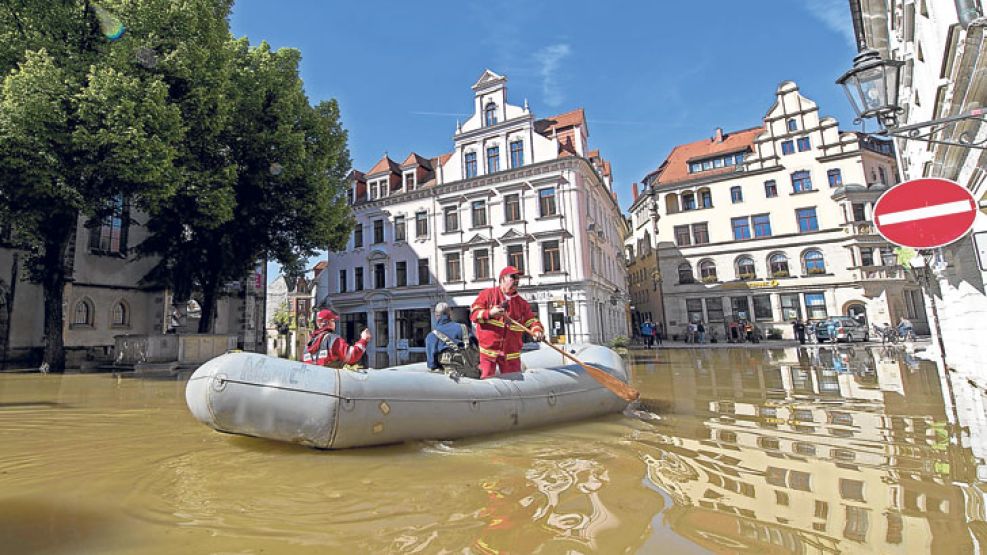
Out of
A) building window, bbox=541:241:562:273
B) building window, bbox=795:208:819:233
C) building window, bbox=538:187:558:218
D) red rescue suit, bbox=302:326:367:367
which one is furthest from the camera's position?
building window, bbox=795:208:819:233

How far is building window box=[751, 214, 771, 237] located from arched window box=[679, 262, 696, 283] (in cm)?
500

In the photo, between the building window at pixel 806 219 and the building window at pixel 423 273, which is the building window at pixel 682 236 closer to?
the building window at pixel 806 219

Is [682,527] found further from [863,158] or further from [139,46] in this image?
[863,158]

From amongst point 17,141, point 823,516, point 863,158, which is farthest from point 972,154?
point 863,158

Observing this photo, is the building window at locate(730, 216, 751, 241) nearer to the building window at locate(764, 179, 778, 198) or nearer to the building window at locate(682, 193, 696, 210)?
the building window at locate(764, 179, 778, 198)

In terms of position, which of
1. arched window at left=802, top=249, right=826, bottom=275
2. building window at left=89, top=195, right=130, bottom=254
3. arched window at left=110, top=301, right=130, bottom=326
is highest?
building window at left=89, top=195, right=130, bottom=254

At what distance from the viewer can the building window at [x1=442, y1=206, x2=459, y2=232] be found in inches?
1085

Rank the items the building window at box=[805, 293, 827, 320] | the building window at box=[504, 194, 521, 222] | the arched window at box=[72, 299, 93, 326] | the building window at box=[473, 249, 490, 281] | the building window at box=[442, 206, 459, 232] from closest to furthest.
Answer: the arched window at box=[72, 299, 93, 326], the building window at box=[504, 194, 521, 222], the building window at box=[473, 249, 490, 281], the building window at box=[442, 206, 459, 232], the building window at box=[805, 293, 827, 320]

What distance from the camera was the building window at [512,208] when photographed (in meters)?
25.9

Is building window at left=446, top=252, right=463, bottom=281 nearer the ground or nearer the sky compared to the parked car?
nearer the sky

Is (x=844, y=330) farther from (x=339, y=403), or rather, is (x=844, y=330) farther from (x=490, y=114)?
(x=339, y=403)

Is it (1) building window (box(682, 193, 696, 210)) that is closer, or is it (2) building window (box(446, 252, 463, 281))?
(2) building window (box(446, 252, 463, 281))

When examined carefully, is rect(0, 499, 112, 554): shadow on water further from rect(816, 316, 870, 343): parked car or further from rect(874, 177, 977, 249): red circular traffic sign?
rect(816, 316, 870, 343): parked car

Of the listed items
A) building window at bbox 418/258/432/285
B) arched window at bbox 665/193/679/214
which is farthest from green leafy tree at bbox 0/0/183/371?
arched window at bbox 665/193/679/214
